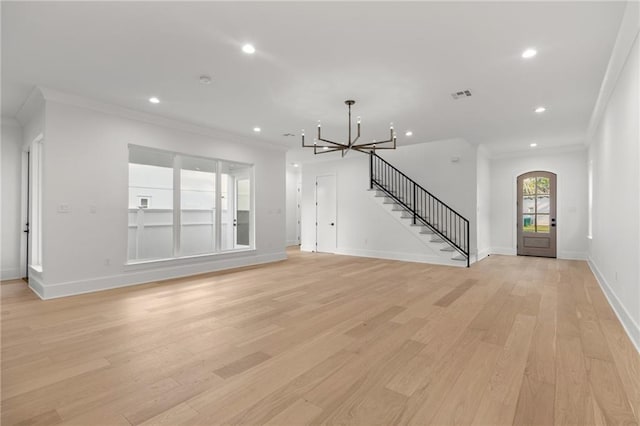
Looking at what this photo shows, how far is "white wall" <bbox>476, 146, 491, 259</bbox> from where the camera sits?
7875 millimetres

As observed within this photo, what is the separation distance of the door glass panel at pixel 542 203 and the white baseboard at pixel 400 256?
3529mm

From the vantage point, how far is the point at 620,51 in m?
3.27

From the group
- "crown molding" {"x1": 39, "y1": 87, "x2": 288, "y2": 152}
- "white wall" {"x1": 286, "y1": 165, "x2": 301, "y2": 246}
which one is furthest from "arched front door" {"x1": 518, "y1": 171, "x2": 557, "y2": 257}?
"white wall" {"x1": 286, "y1": 165, "x2": 301, "y2": 246}

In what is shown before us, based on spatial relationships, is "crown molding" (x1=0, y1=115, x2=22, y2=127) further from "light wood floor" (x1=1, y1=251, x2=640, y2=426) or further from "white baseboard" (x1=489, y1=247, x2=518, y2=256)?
"white baseboard" (x1=489, y1=247, x2=518, y2=256)

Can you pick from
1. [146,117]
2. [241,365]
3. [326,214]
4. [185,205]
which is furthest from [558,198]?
[146,117]

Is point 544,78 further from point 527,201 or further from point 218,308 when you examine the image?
point 527,201

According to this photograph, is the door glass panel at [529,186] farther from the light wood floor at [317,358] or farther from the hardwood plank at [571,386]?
the hardwood plank at [571,386]

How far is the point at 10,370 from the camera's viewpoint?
2383mm

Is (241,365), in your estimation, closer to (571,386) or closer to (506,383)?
(506,383)

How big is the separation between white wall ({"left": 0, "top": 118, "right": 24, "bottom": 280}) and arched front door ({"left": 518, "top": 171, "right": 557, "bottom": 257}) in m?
11.8

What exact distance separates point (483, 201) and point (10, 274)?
34.8 feet

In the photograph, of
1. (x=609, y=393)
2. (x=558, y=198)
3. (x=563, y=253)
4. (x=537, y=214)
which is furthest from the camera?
(x=537, y=214)

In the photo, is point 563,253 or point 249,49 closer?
point 249,49

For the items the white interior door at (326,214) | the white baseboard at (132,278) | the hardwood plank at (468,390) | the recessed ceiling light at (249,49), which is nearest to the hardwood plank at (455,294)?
the hardwood plank at (468,390)
